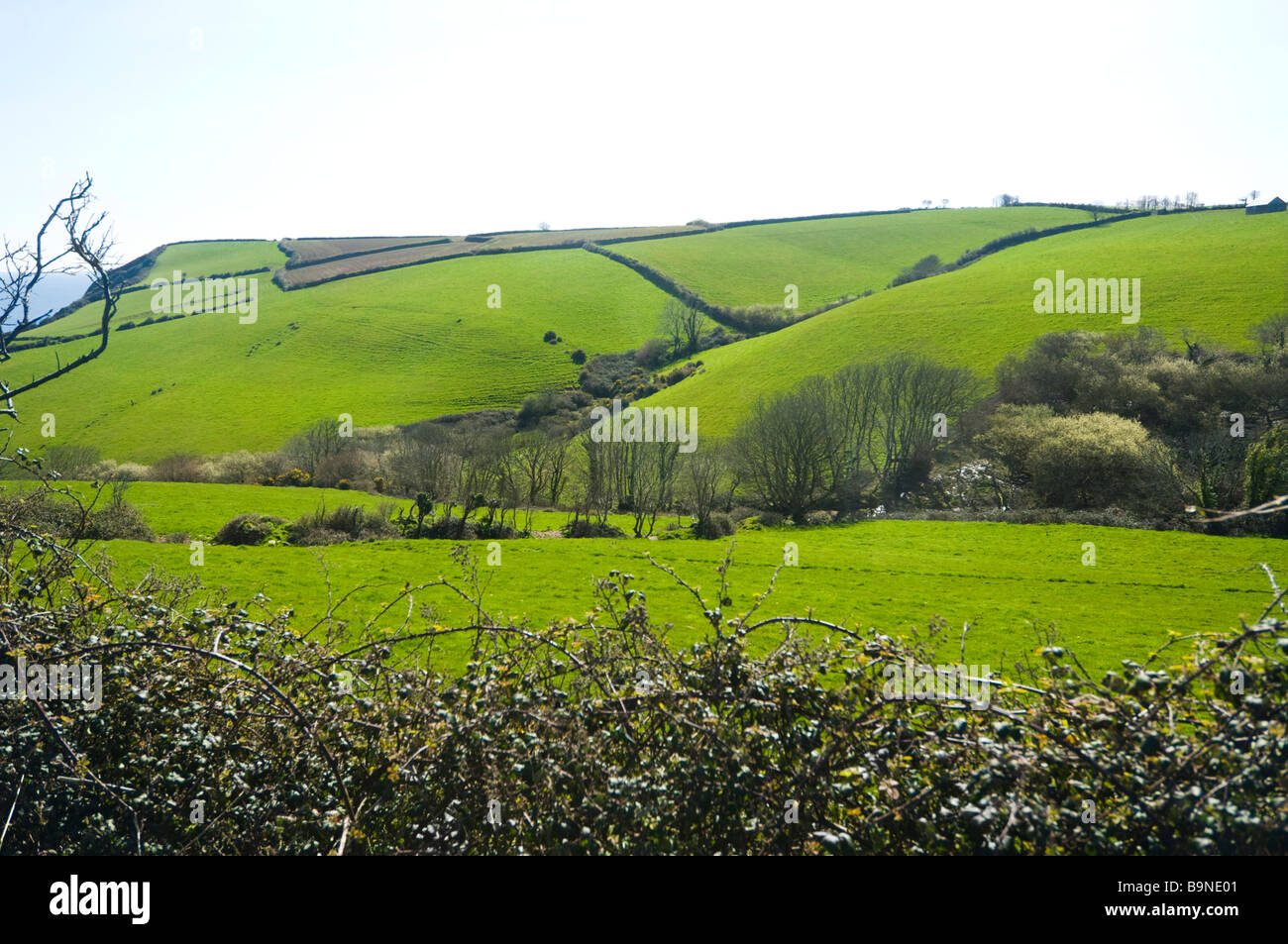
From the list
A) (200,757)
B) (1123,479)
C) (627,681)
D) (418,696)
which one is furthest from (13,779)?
(1123,479)

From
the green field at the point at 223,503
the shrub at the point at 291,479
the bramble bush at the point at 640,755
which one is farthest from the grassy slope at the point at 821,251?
the bramble bush at the point at 640,755

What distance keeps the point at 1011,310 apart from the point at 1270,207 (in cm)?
3903

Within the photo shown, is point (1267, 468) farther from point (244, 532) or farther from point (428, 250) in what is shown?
point (428, 250)

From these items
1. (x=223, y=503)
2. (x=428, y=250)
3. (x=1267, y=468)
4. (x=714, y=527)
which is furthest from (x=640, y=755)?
(x=428, y=250)

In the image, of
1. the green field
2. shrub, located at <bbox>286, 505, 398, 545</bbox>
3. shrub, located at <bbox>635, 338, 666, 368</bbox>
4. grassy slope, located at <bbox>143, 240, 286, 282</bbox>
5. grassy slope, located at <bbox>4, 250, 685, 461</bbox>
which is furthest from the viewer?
grassy slope, located at <bbox>143, 240, 286, 282</bbox>

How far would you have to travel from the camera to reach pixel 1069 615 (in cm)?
2066

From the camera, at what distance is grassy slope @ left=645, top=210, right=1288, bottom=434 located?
194 ft

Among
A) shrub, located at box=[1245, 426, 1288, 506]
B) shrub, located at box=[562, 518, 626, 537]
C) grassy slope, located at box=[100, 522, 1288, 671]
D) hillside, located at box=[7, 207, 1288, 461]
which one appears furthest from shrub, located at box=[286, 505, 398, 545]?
shrub, located at box=[1245, 426, 1288, 506]

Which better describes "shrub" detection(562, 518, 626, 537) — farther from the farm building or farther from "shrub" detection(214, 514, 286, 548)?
the farm building

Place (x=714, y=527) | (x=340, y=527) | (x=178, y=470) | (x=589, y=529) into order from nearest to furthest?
1. (x=340, y=527)
2. (x=589, y=529)
3. (x=714, y=527)
4. (x=178, y=470)

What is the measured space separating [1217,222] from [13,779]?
102268mm

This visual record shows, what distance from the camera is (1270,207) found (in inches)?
3022

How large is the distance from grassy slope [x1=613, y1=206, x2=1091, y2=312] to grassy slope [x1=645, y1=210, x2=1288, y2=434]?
43.5 ft
